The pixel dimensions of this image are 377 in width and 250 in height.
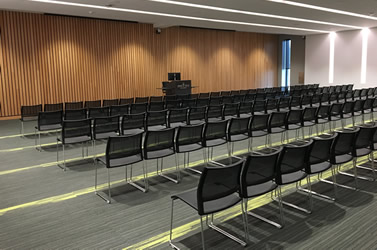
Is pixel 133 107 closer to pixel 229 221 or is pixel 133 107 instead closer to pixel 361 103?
pixel 229 221

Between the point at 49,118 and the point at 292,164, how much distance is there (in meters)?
6.06

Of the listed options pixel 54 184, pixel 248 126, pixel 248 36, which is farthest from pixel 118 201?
pixel 248 36

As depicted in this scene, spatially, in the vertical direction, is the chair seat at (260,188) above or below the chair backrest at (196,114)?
below

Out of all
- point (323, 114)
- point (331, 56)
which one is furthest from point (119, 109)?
point (331, 56)

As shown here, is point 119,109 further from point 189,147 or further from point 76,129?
point 189,147

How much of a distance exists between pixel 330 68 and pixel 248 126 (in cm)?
1576

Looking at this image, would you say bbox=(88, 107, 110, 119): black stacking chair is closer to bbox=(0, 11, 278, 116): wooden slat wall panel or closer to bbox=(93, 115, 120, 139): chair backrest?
bbox=(93, 115, 120, 139): chair backrest

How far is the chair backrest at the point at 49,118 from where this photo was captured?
764 cm

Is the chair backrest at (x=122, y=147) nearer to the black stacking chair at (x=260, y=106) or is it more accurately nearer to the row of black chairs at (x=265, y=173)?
the row of black chairs at (x=265, y=173)

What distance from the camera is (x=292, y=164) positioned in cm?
398

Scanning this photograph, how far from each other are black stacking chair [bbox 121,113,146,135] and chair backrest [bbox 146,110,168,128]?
19 centimetres

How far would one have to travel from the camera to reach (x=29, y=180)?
18.4 ft

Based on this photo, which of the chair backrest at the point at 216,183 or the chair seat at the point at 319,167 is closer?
the chair backrest at the point at 216,183

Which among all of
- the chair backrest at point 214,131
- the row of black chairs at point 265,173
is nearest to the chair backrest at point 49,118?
the chair backrest at point 214,131
